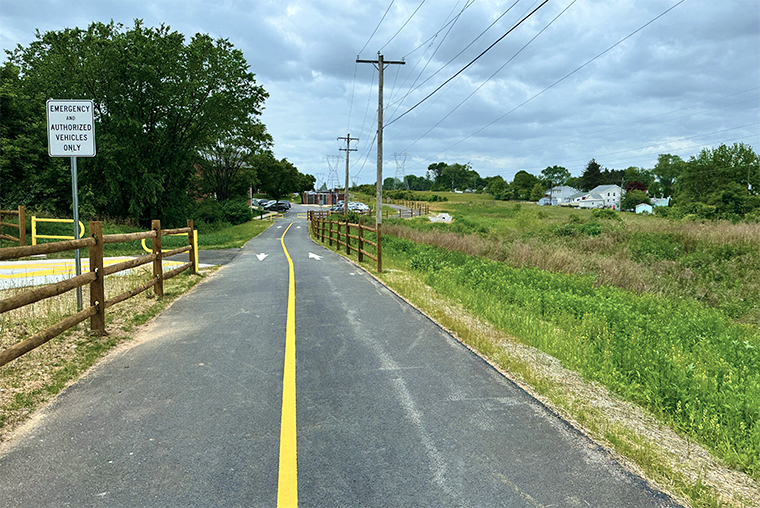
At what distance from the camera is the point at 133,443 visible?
11.6 ft

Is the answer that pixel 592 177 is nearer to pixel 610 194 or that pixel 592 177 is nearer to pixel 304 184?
pixel 610 194

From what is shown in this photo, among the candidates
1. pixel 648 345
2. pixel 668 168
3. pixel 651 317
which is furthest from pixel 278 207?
pixel 668 168

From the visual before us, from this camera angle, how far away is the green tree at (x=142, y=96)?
28.3m

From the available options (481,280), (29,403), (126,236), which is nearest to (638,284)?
(481,280)

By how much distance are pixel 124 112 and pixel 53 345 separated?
97.6ft

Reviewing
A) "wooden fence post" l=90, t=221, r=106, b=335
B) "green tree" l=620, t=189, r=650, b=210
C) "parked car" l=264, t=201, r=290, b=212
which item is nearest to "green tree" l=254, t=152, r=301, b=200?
"parked car" l=264, t=201, r=290, b=212

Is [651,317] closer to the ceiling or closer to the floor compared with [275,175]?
closer to the floor

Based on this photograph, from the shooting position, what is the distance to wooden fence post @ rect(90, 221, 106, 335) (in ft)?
20.0

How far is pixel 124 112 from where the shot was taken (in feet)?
99.1

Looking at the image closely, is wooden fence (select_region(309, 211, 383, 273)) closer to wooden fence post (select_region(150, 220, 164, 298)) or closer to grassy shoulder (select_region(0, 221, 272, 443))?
grassy shoulder (select_region(0, 221, 272, 443))

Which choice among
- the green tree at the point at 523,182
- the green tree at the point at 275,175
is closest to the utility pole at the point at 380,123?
the green tree at the point at 275,175

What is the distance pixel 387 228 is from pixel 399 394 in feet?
76.8

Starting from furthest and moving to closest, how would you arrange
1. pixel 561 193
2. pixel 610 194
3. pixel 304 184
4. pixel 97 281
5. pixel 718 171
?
pixel 561 193
pixel 304 184
pixel 610 194
pixel 718 171
pixel 97 281

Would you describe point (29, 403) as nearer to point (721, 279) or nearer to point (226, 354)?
point (226, 354)
